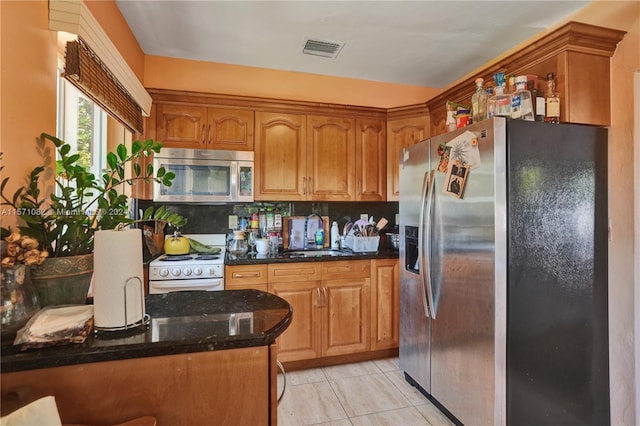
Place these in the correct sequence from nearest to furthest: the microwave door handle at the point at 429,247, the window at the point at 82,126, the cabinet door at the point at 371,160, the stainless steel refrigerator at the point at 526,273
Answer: the stainless steel refrigerator at the point at 526,273
the window at the point at 82,126
the microwave door handle at the point at 429,247
the cabinet door at the point at 371,160

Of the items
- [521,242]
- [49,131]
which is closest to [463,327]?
[521,242]

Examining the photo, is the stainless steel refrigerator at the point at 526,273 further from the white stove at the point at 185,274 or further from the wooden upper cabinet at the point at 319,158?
the white stove at the point at 185,274

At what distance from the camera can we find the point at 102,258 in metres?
0.88

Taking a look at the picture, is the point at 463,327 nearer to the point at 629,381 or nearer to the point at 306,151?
the point at 629,381

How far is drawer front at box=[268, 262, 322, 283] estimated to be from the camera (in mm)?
2447

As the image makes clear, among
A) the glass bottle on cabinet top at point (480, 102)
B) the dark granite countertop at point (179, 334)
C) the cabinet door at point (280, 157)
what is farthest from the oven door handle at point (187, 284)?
the glass bottle on cabinet top at point (480, 102)

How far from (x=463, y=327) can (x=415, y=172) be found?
1.04 m

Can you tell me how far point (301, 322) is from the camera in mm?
2512

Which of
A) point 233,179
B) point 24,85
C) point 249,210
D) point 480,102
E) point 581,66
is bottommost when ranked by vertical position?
point 249,210

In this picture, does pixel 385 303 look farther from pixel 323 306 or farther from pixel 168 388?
pixel 168 388

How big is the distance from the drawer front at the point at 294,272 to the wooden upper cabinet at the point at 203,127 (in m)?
1.05

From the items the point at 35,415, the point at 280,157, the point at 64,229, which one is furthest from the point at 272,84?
the point at 35,415

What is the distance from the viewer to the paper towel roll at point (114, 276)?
34.8 inches

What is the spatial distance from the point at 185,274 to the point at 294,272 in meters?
0.79
